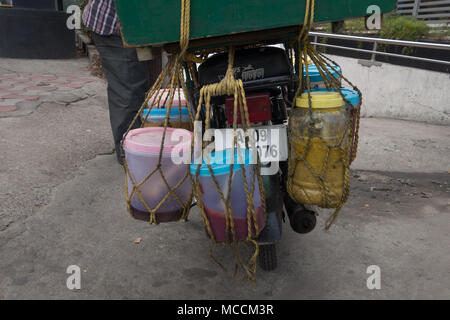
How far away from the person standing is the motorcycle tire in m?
1.86

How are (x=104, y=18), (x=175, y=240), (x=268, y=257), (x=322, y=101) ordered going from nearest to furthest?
(x=322, y=101) → (x=268, y=257) → (x=175, y=240) → (x=104, y=18)

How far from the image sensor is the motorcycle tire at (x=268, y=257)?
1975 mm

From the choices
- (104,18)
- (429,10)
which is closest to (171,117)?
(104,18)

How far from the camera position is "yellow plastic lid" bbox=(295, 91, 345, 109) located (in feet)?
5.26

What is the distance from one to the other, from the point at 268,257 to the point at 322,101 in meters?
0.87

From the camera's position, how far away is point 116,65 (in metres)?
3.13

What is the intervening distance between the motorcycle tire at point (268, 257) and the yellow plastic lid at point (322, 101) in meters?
0.76

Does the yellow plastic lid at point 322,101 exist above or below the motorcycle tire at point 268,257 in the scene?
above

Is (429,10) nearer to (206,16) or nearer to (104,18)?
A: (104,18)

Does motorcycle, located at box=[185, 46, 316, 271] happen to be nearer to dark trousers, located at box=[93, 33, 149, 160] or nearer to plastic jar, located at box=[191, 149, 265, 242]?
plastic jar, located at box=[191, 149, 265, 242]

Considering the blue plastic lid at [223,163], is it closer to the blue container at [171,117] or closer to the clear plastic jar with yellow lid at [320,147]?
the clear plastic jar with yellow lid at [320,147]

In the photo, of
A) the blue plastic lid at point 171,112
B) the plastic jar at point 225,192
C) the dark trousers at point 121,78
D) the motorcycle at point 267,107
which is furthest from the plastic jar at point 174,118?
the dark trousers at point 121,78

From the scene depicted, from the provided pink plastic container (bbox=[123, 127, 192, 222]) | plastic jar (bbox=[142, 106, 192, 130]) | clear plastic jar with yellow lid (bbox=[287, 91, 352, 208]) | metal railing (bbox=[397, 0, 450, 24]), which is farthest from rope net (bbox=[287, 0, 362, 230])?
metal railing (bbox=[397, 0, 450, 24])

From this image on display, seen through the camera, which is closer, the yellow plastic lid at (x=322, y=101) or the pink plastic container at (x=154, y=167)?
the yellow plastic lid at (x=322, y=101)
